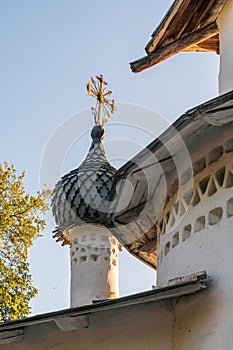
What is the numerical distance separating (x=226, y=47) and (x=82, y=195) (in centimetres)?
360

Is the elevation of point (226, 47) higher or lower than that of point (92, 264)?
higher

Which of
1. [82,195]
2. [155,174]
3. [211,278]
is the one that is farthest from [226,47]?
[82,195]

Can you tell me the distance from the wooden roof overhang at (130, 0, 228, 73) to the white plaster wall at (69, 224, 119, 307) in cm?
316

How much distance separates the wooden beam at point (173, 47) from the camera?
720 cm

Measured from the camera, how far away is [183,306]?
15.7 ft

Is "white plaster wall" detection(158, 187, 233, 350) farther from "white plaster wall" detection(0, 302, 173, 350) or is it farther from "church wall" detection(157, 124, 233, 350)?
"white plaster wall" detection(0, 302, 173, 350)

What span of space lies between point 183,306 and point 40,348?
4.12 feet

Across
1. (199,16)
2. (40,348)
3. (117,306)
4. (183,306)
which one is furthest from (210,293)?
(199,16)

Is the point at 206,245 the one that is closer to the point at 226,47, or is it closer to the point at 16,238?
→ the point at 226,47

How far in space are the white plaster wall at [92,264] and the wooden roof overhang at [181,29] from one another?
10.4 ft

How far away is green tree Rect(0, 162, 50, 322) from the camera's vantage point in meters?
11.3

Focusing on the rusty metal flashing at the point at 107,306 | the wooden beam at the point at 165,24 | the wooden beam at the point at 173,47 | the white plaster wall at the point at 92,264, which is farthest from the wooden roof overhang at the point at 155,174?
the white plaster wall at the point at 92,264

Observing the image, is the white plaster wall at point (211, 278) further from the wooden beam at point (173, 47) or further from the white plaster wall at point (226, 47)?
the wooden beam at point (173, 47)

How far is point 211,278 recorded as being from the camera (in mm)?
4633
